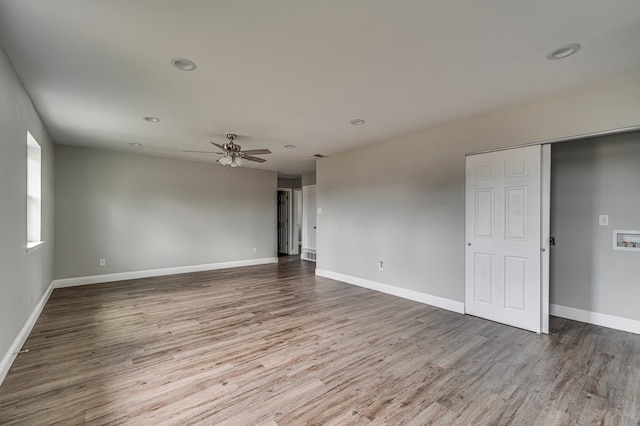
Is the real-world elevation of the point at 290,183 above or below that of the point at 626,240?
above

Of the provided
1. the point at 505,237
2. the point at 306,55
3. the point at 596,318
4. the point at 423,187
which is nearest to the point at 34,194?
the point at 306,55

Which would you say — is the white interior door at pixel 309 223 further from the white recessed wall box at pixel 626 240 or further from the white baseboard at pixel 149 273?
the white recessed wall box at pixel 626 240

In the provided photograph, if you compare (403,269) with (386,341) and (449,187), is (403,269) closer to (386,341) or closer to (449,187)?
(449,187)

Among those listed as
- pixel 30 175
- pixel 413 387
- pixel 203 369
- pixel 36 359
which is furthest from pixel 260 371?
pixel 30 175

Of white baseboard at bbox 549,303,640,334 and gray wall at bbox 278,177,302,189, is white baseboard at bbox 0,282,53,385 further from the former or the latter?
gray wall at bbox 278,177,302,189

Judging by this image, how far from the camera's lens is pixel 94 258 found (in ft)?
18.0

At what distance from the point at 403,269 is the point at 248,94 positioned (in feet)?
11.3

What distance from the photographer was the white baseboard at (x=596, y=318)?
10.4ft

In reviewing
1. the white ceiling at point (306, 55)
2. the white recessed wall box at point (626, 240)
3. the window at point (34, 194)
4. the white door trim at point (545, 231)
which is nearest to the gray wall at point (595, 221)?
the white recessed wall box at point (626, 240)

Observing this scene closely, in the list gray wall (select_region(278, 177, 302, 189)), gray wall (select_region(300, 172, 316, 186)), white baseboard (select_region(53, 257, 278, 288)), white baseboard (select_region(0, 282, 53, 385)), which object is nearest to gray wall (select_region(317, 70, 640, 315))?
gray wall (select_region(300, 172, 316, 186))

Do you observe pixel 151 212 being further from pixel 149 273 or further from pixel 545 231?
pixel 545 231

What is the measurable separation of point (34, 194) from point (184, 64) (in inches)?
124

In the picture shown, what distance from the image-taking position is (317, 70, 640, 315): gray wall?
9.58 ft

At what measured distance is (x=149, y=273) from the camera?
19.8ft
